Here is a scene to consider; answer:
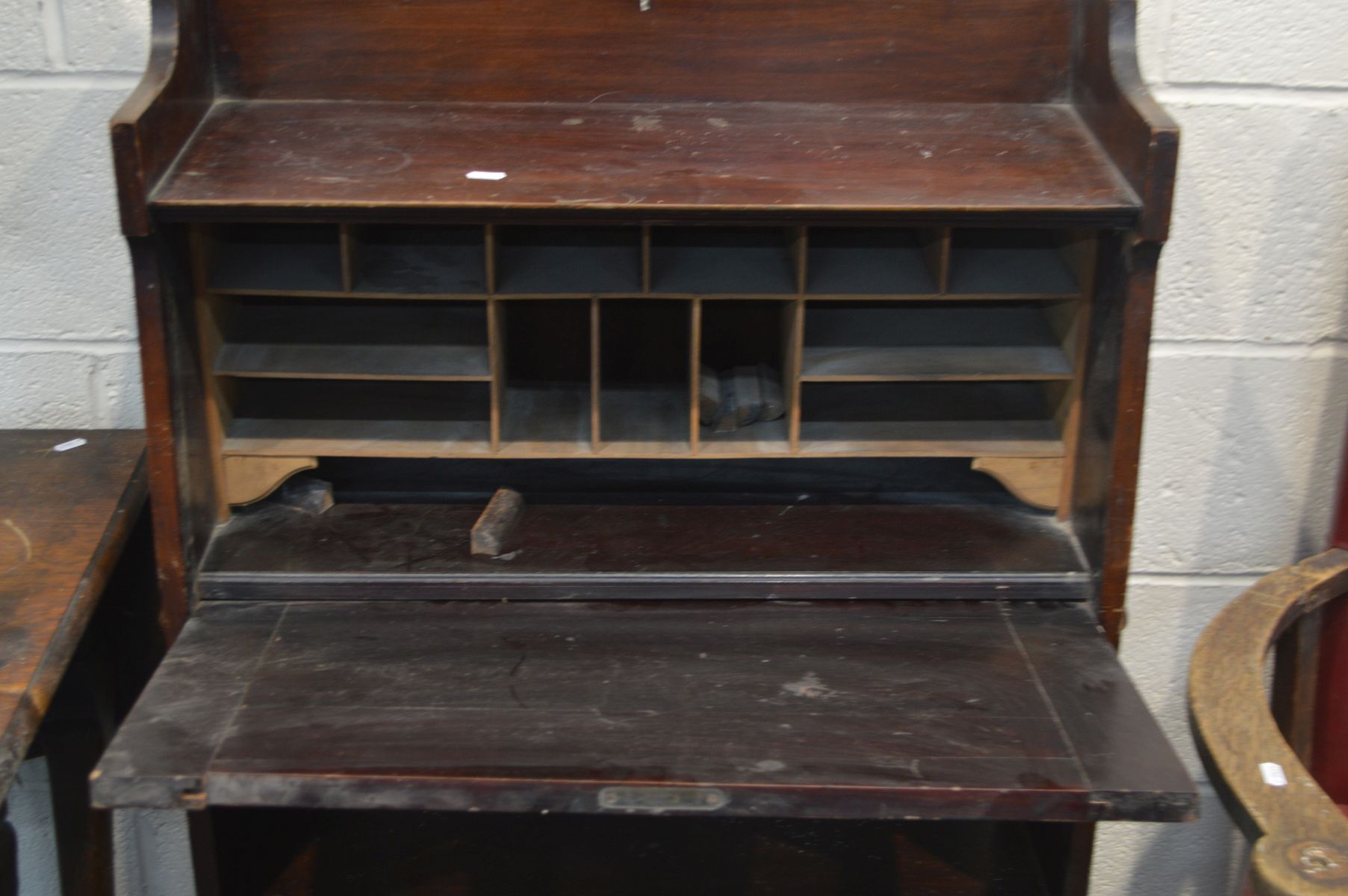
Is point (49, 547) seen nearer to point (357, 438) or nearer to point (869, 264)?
point (357, 438)

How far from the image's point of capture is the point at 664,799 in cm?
99

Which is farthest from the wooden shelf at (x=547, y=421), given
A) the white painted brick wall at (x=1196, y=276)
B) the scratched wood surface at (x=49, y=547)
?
the white painted brick wall at (x=1196, y=276)

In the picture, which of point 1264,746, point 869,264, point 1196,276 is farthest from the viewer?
point 1196,276

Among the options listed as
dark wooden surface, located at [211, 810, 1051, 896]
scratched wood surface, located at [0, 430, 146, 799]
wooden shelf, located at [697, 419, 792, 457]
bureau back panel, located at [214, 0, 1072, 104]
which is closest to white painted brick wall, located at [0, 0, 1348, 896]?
scratched wood surface, located at [0, 430, 146, 799]

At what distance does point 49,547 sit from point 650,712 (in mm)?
709

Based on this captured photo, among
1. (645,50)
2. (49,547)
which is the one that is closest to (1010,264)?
(645,50)

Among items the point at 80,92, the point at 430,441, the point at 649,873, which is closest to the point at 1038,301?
the point at 430,441

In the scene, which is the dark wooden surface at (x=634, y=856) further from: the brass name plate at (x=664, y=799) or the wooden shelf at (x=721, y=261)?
the wooden shelf at (x=721, y=261)

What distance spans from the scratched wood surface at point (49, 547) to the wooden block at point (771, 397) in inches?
29.0

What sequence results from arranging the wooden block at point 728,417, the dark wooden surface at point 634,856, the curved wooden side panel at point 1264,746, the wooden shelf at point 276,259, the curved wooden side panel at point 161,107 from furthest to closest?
the dark wooden surface at point 634,856 < the wooden block at point 728,417 < the wooden shelf at point 276,259 < the curved wooden side panel at point 161,107 < the curved wooden side panel at point 1264,746

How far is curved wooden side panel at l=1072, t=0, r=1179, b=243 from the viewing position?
43.2 inches

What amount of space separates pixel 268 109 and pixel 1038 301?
2.88 feet

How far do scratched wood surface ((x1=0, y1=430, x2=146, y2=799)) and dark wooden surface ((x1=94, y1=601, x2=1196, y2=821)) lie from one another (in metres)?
0.12

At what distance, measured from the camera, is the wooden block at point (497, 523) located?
1.31 meters
